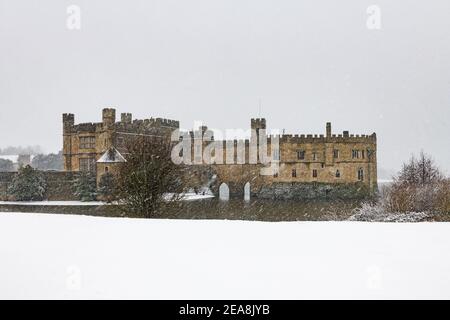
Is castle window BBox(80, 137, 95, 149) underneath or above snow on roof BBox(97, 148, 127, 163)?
above

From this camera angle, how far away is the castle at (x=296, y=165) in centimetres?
4316

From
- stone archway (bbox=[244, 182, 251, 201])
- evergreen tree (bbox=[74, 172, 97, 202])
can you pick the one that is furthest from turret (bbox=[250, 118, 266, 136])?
evergreen tree (bbox=[74, 172, 97, 202])

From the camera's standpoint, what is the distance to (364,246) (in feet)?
29.1

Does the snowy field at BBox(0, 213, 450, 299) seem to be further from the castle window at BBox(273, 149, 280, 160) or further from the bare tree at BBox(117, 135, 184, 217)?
the castle window at BBox(273, 149, 280, 160)

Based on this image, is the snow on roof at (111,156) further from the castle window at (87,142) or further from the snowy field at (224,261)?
the snowy field at (224,261)

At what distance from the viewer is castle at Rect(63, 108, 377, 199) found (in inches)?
1699

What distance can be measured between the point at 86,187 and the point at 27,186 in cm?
411

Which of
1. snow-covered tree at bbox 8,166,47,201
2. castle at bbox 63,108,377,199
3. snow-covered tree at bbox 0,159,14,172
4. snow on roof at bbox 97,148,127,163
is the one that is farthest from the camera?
snow-covered tree at bbox 0,159,14,172

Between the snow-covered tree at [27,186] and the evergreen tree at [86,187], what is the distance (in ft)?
8.21

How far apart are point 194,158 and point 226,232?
36804mm

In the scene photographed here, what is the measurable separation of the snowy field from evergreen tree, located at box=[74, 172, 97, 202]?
89.8 feet

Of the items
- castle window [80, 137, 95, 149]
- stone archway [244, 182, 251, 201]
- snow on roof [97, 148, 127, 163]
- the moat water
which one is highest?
castle window [80, 137, 95, 149]

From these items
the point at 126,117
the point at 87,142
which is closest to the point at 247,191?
the point at 126,117
